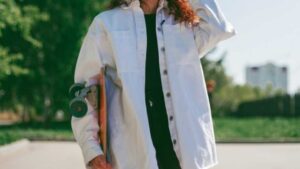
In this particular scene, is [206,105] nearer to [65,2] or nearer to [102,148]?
[102,148]

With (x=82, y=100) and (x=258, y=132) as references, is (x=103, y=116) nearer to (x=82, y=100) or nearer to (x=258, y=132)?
(x=82, y=100)

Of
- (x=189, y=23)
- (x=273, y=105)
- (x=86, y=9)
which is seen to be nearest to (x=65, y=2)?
(x=86, y=9)

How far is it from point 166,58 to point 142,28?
193 mm

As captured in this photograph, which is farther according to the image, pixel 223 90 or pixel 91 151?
pixel 223 90

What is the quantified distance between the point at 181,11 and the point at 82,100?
0.65 metres

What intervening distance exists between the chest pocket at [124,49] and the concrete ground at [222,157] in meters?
9.55

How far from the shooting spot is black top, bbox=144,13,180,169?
3193 millimetres

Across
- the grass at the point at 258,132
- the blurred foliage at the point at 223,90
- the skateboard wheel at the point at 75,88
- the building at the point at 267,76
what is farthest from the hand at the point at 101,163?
the building at the point at 267,76

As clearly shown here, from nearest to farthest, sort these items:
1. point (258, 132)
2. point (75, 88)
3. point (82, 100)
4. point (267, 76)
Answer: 1. point (82, 100)
2. point (75, 88)
3. point (258, 132)
4. point (267, 76)

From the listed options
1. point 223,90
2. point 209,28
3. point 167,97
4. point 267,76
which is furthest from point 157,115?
point 267,76

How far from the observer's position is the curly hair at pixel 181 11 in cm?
338

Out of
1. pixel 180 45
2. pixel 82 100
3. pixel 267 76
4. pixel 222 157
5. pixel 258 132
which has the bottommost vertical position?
pixel 267 76

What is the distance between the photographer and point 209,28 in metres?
3.39

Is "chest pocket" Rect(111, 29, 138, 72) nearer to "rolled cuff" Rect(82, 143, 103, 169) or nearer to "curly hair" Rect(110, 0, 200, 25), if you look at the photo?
"curly hair" Rect(110, 0, 200, 25)
